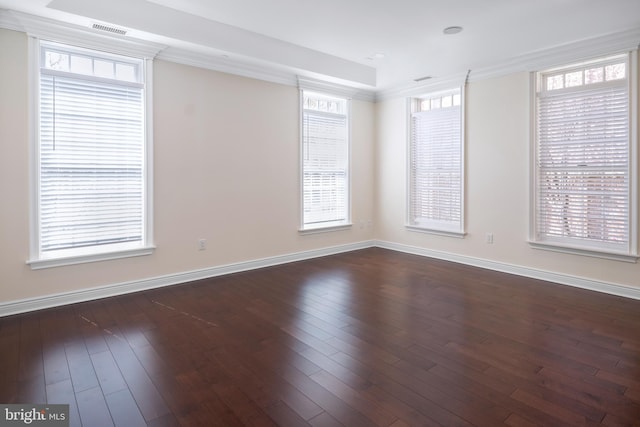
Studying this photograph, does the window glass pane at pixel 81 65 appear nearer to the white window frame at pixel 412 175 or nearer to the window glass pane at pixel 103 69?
the window glass pane at pixel 103 69

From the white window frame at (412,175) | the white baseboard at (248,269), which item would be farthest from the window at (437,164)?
the white baseboard at (248,269)

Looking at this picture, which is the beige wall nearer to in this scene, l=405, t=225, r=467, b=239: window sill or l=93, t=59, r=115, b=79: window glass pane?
l=405, t=225, r=467, b=239: window sill

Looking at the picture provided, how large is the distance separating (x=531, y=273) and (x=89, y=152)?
5.09 metres

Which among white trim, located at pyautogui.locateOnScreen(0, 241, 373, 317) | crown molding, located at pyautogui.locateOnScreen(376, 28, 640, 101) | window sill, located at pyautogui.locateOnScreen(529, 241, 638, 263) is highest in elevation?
crown molding, located at pyautogui.locateOnScreen(376, 28, 640, 101)

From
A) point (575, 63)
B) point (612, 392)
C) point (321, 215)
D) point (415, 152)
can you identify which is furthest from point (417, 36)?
point (612, 392)

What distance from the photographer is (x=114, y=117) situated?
380 centimetres

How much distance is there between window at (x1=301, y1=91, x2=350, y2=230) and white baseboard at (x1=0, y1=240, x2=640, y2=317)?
55cm

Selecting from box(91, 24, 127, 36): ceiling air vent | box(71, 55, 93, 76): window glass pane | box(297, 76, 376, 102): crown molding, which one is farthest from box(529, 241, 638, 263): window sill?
box(71, 55, 93, 76): window glass pane

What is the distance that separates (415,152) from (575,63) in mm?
2297

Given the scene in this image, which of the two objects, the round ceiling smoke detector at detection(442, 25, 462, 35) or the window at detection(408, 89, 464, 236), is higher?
the round ceiling smoke detector at detection(442, 25, 462, 35)

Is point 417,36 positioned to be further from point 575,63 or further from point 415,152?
point 415,152

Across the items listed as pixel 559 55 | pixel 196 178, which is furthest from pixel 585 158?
pixel 196 178

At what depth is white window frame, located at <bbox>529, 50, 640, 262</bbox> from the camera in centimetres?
373

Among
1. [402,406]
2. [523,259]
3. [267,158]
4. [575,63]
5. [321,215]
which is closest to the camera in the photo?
[402,406]
